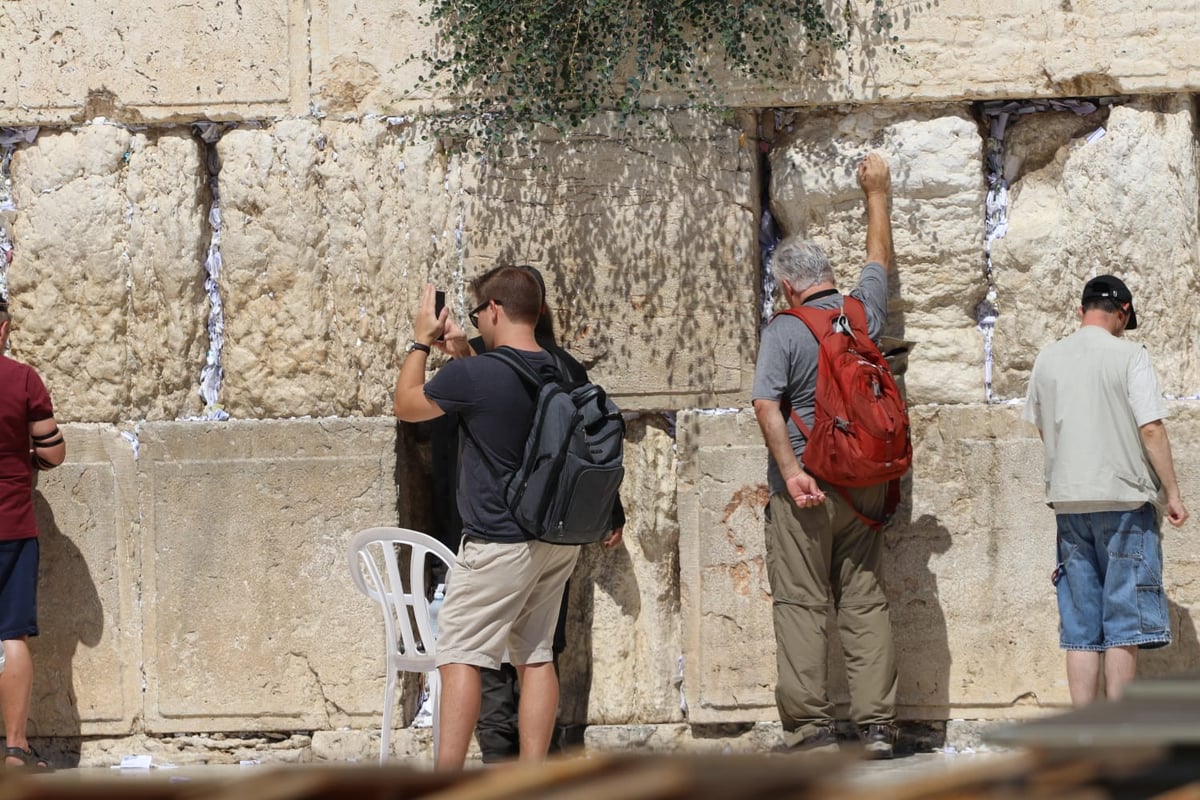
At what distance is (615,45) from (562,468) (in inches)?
64.1

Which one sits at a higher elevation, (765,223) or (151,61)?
(151,61)

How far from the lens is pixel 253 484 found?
5805mm

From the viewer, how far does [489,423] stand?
4.90 meters

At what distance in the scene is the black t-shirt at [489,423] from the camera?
16.0ft

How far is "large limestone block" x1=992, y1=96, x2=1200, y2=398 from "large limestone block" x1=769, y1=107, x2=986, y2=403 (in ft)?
0.51

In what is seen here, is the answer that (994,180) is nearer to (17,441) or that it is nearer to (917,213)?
(917,213)

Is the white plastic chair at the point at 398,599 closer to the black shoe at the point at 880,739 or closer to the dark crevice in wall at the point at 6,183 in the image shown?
the black shoe at the point at 880,739

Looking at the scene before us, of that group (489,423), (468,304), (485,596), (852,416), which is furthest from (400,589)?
(852,416)

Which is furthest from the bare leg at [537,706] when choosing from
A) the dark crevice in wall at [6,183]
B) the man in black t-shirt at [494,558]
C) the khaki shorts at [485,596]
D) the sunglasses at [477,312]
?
the dark crevice in wall at [6,183]

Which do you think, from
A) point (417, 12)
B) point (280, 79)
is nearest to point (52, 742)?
point (280, 79)

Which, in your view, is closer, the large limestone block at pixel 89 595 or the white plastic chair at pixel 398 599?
the white plastic chair at pixel 398 599

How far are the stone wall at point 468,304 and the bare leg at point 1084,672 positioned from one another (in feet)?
1.36

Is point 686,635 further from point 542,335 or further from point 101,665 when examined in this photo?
point 101,665

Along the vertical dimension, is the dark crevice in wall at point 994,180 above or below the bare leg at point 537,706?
above
